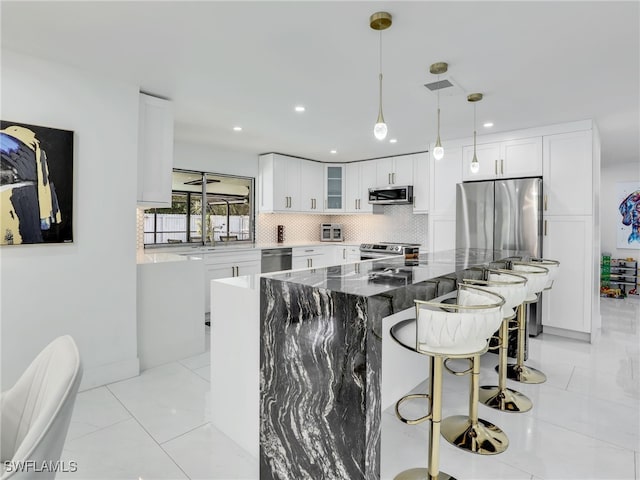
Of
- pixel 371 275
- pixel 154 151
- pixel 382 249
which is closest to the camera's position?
pixel 371 275

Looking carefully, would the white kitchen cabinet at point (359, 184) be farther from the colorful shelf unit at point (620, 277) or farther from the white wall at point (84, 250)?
the colorful shelf unit at point (620, 277)

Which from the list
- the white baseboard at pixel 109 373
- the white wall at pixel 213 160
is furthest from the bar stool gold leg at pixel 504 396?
the white wall at pixel 213 160

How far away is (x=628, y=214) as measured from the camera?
6.59 m

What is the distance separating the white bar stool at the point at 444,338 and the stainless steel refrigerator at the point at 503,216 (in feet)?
8.71

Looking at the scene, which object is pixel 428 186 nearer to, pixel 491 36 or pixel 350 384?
pixel 491 36

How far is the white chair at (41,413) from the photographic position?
914 millimetres

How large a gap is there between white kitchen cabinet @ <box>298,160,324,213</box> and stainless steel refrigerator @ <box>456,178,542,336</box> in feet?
8.56

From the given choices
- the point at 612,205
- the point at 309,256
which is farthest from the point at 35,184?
the point at 612,205

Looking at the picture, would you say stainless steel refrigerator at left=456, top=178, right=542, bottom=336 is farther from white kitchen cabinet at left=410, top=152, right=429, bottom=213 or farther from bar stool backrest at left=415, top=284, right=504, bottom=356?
bar stool backrest at left=415, top=284, right=504, bottom=356

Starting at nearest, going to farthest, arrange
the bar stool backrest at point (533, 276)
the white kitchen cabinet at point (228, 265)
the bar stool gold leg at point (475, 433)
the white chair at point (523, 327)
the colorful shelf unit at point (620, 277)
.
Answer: the bar stool gold leg at point (475, 433) < the bar stool backrest at point (533, 276) < the white chair at point (523, 327) < the white kitchen cabinet at point (228, 265) < the colorful shelf unit at point (620, 277)

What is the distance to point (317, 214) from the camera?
692cm

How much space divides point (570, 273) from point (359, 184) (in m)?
3.47

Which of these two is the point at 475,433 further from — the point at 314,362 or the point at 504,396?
the point at 314,362

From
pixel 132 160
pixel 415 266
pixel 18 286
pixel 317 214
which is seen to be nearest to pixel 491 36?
pixel 415 266
